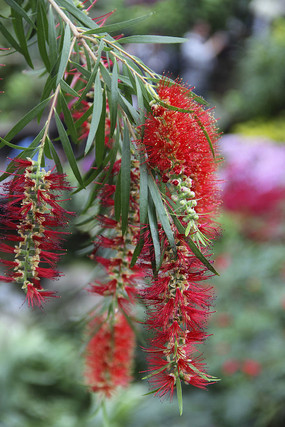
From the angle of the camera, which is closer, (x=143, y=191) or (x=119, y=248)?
(x=143, y=191)

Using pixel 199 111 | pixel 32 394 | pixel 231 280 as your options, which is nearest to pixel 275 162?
pixel 231 280

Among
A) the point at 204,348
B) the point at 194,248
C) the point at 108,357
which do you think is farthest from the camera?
the point at 204,348

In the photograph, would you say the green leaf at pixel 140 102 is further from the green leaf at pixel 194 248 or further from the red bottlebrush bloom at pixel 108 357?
the red bottlebrush bloom at pixel 108 357

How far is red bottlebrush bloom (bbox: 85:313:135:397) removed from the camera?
780mm

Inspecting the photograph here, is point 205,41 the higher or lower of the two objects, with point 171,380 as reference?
higher

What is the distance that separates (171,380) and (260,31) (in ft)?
16.4

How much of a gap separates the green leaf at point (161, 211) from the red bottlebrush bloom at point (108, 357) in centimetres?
36

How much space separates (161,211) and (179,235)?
0.09 ft

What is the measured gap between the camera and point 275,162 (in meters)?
3.28

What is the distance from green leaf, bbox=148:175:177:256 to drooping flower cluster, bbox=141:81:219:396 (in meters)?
0.01

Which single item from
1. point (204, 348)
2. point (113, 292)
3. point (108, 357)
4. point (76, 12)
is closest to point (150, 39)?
point (76, 12)

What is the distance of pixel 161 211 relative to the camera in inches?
18.0

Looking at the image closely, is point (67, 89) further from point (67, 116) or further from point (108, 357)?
point (108, 357)

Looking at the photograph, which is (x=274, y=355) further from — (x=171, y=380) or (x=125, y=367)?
(x=171, y=380)
